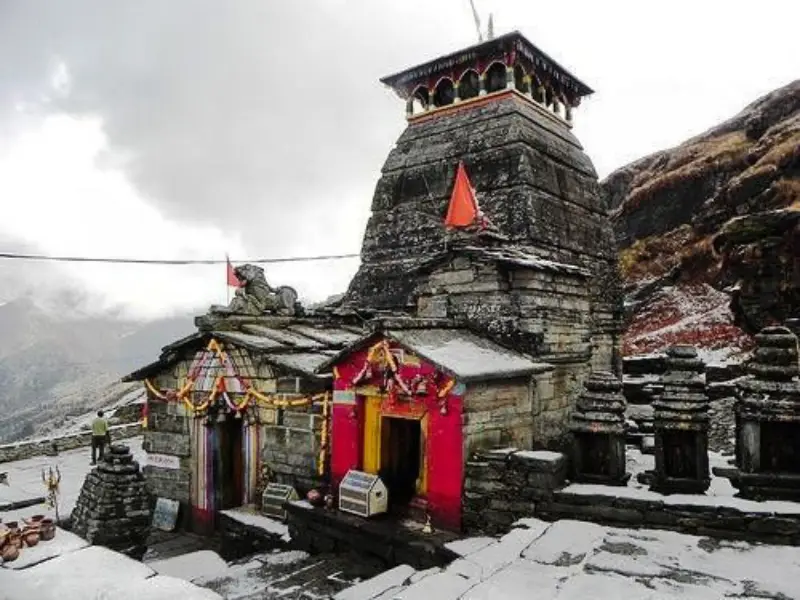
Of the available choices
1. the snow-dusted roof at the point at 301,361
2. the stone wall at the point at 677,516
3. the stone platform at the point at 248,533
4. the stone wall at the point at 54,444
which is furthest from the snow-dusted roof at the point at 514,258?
the stone wall at the point at 54,444

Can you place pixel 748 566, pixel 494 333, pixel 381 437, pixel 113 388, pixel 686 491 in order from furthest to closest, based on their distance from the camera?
pixel 113 388 < pixel 494 333 < pixel 381 437 < pixel 686 491 < pixel 748 566

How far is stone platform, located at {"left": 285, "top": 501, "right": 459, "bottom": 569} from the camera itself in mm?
8719

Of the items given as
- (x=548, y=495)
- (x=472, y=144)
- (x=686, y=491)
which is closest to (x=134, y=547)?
(x=548, y=495)

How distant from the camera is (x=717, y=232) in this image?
30172mm

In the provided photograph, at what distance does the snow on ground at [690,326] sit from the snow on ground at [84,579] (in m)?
22.4

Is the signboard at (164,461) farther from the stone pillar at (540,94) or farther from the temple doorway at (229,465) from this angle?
the stone pillar at (540,94)

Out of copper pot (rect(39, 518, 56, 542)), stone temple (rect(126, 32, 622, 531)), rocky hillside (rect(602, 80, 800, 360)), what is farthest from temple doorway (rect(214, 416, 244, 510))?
rocky hillside (rect(602, 80, 800, 360))

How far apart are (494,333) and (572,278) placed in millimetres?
2889

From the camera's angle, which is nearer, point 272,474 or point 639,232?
point 272,474

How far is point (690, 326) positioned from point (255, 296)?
22443 mm

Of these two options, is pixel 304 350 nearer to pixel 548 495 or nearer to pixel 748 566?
pixel 548 495

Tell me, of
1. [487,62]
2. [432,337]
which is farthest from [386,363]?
[487,62]

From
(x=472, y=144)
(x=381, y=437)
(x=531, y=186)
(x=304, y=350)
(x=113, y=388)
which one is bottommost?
(x=113, y=388)

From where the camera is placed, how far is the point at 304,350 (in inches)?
525
